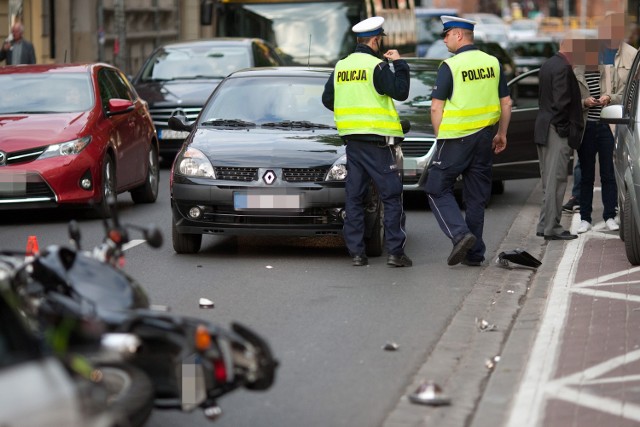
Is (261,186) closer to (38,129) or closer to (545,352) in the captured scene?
(38,129)

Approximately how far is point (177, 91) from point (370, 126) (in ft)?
32.4

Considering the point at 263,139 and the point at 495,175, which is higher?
the point at 263,139

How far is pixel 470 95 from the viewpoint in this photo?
36.3 ft

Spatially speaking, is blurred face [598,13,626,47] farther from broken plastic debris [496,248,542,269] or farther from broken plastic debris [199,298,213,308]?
broken plastic debris [199,298,213,308]

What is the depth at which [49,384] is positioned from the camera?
13.2 feet

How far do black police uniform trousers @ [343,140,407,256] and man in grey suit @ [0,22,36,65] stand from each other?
13332 mm

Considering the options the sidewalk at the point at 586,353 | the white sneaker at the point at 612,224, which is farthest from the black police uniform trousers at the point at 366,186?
the white sneaker at the point at 612,224

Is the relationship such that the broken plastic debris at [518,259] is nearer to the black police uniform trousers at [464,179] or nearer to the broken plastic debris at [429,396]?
the black police uniform trousers at [464,179]

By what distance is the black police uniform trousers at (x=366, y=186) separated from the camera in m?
11.2

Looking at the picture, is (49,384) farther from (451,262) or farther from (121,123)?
(121,123)

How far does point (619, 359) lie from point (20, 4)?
922 inches

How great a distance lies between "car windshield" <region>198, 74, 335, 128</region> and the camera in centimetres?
1246

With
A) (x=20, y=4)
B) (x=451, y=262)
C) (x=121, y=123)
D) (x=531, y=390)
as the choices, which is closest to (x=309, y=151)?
(x=451, y=262)

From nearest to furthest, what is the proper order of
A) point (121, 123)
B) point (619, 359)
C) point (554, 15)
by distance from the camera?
point (619, 359), point (121, 123), point (554, 15)
